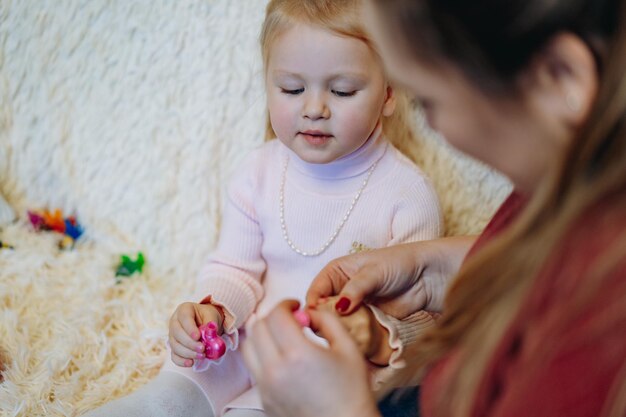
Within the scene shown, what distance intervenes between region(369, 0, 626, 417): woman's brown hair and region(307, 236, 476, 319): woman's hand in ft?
1.20

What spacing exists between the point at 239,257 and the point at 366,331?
1.31ft

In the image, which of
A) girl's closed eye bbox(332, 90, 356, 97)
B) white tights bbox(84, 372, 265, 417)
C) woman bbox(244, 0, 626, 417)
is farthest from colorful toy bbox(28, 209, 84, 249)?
woman bbox(244, 0, 626, 417)

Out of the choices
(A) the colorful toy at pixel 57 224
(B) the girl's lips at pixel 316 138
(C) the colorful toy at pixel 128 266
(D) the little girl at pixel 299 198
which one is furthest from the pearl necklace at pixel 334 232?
(A) the colorful toy at pixel 57 224

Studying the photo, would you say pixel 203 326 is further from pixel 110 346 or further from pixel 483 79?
pixel 483 79

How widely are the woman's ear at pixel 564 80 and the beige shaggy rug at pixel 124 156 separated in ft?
2.43

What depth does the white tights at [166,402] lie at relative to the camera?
1.08 meters

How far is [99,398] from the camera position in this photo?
1150mm

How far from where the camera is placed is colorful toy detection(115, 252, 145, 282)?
1.42 metres

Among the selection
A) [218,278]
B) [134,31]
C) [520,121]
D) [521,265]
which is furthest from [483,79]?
[134,31]

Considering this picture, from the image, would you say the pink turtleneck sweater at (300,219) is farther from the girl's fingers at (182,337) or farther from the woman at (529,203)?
the woman at (529,203)

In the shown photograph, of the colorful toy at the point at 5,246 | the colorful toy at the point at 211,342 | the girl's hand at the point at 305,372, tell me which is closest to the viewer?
the girl's hand at the point at 305,372

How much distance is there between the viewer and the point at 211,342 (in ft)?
3.54

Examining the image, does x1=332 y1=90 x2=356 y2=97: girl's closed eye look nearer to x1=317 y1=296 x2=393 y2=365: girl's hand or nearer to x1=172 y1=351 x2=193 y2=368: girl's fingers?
x1=317 y1=296 x2=393 y2=365: girl's hand

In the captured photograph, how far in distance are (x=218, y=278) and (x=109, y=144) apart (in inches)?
16.0
